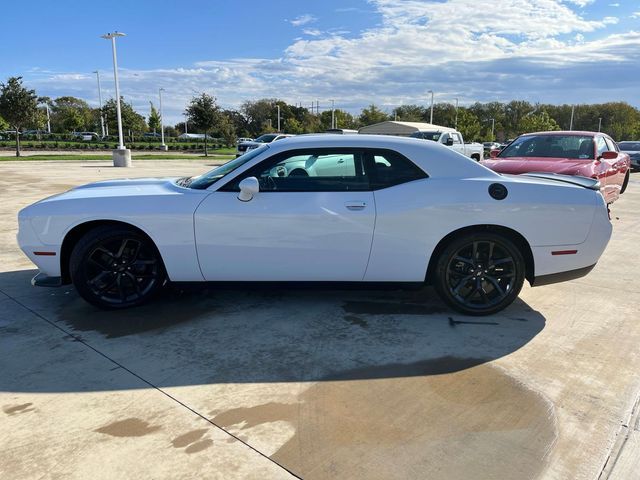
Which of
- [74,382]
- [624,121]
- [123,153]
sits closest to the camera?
[74,382]

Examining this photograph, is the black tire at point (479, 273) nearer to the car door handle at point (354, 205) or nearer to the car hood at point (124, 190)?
the car door handle at point (354, 205)

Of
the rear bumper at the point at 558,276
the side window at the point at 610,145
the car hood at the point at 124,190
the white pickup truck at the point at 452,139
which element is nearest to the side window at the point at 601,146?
the side window at the point at 610,145

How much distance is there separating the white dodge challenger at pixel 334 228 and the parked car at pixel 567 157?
393 centimetres

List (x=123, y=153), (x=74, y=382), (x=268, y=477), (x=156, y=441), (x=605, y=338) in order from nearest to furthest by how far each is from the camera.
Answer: (x=268, y=477) → (x=156, y=441) → (x=74, y=382) → (x=605, y=338) → (x=123, y=153)

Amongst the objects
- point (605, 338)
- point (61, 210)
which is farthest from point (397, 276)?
point (61, 210)

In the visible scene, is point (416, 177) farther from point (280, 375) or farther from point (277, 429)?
point (277, 429)

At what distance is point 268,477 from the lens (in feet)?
7.71

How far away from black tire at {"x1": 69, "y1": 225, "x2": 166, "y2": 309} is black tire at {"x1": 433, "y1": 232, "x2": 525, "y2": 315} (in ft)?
8.08

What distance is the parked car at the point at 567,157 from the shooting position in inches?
314

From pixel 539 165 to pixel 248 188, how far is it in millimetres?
5706

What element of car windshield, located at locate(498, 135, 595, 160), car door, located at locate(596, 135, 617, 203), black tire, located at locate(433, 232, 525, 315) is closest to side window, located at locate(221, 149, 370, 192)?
black tire, located at locate(433, 232, 525, 315)

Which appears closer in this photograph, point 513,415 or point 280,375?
point 513,415

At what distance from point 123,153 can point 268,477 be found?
2401 centimetres

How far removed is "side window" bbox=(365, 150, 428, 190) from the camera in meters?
4.17
